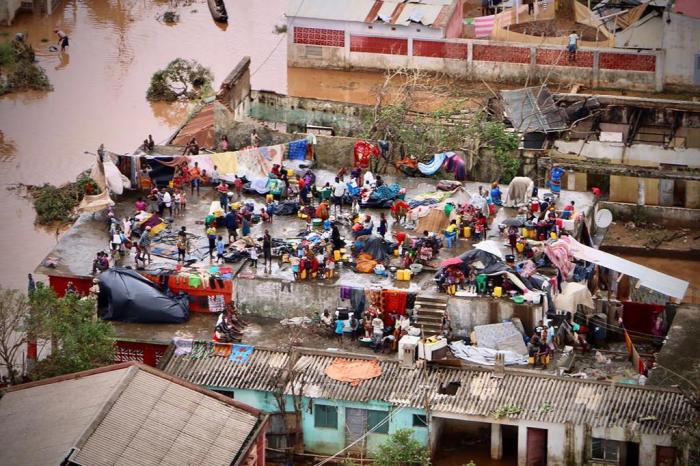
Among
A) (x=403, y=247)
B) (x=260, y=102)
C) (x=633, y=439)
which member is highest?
(x=260, y=102)

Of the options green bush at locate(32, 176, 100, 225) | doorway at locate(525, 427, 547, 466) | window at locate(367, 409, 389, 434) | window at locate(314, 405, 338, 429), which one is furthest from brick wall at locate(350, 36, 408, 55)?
doorway at locate(525, 427, 547, 466)

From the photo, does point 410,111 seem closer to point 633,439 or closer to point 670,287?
point 670,287

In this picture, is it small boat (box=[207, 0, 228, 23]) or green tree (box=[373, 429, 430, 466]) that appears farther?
small boat (box=[207, 0, 228, 23])

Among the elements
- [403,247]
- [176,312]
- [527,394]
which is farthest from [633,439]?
[176,312]

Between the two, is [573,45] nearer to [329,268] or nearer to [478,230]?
[478,230]

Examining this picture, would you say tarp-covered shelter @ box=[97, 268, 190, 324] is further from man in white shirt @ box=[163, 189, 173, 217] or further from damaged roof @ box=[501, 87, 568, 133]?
damaged roof @ box=[501, 87, 568, 133]

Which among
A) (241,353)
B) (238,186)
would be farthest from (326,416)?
(238,186)

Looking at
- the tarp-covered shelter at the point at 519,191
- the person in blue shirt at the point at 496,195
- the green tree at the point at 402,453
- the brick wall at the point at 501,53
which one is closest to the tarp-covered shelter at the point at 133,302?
the green tree at the point at 402,453
